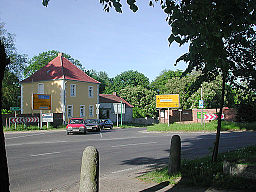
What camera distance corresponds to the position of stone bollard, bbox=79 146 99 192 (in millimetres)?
4574

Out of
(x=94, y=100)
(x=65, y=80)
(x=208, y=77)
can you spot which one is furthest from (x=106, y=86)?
(x=208, y=77)

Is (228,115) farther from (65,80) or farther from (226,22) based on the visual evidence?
(226,22)

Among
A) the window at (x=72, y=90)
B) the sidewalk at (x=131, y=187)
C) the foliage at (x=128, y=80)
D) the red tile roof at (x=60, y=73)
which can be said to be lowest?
the sidewalk at (x=131, y=187)

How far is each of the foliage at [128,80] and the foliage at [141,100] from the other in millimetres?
10111

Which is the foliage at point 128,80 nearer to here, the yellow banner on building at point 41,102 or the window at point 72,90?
the window at point 72,90

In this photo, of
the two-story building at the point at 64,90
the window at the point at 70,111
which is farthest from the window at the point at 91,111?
the window at the point at 70,111

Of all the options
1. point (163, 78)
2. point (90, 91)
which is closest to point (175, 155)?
point (90, 91)

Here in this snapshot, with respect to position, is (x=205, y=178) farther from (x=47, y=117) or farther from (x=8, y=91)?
(x=8, y=91)

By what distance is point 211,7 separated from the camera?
18.4ft

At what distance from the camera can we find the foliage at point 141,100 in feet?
217

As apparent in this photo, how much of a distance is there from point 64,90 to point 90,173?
4043cm

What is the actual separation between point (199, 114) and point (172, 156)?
83.0 feet

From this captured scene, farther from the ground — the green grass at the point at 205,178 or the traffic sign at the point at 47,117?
the traffic sign at the point at 47,117

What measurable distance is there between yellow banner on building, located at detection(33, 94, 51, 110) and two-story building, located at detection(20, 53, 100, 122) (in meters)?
5.98
